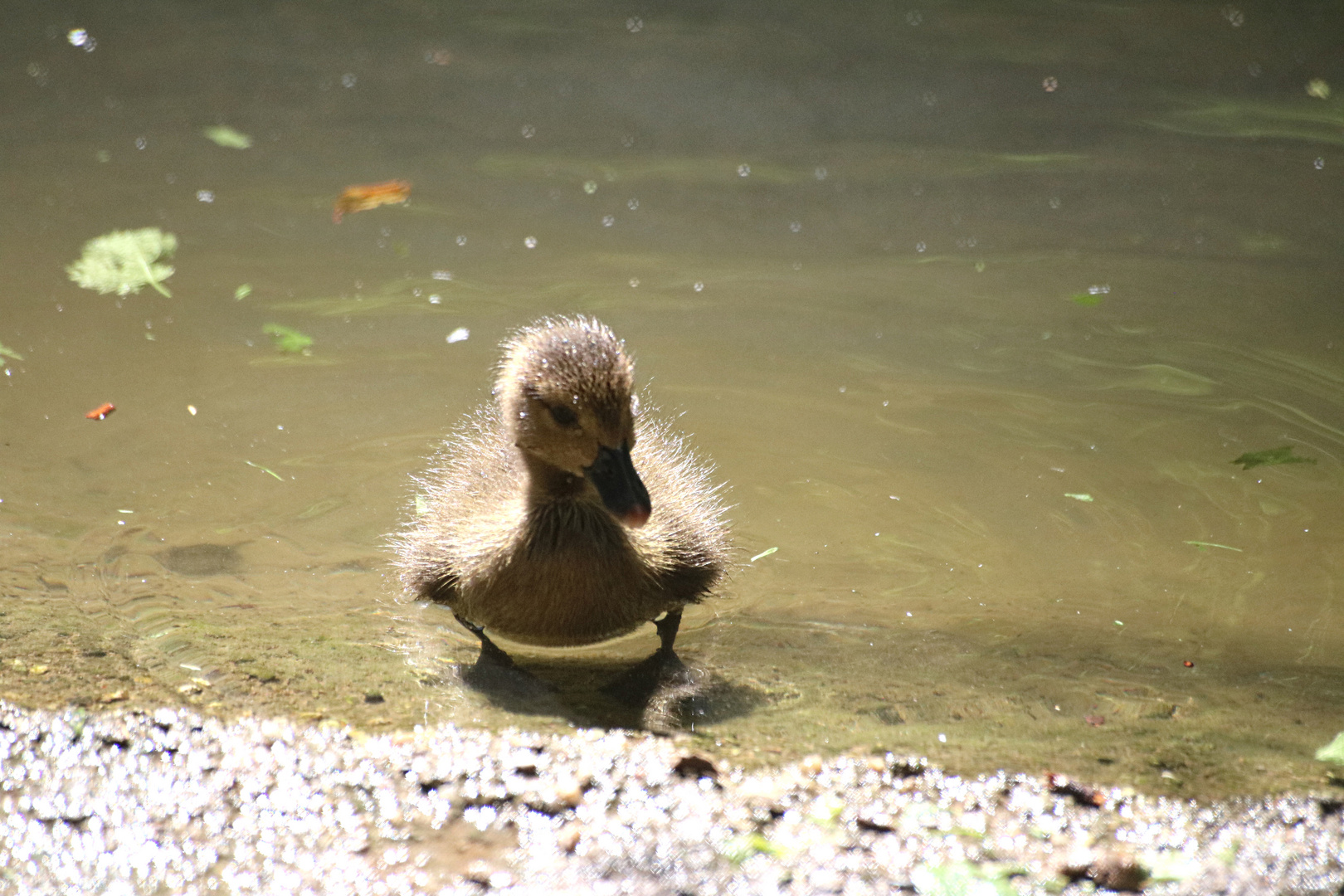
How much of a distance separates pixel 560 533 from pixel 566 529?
0.06 ft

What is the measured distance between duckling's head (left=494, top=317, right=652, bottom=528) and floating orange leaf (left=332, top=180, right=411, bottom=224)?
353 cm

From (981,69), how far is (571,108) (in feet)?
8.49

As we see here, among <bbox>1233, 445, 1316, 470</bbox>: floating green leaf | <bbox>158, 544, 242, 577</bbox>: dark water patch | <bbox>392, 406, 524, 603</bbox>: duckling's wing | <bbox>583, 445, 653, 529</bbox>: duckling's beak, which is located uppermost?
<bbox>583, 445, 653, 529</bbox>: duckling's beak

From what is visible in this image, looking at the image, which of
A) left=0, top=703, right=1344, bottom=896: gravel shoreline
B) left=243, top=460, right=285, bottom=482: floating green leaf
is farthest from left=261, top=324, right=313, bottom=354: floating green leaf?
left=0, top=703, right=1344, bottom=896: gravel shoreline

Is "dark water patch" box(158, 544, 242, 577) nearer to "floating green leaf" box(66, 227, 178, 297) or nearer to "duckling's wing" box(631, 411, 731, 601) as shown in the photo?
"duckling's wing" box(631, 411, 731, 601)

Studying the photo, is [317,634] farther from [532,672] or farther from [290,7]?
[290,7]

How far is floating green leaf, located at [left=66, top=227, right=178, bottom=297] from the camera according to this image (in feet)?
18.9

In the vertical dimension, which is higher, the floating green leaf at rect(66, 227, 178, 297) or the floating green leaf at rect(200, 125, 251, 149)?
the floating green leaf at rect(200, 125, 251, 149)

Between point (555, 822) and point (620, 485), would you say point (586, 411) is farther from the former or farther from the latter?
point (555, 822)

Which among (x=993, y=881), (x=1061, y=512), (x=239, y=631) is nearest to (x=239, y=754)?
(x=239, y=631)

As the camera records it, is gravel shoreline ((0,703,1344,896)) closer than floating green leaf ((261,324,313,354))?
Yes

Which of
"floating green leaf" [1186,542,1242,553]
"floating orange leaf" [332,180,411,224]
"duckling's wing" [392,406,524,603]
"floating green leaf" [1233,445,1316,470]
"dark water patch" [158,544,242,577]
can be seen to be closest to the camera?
"duckling's wing" [392,406,524,603]

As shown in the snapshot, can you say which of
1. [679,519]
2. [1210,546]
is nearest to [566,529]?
[679,519]

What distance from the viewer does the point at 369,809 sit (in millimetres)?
2295
